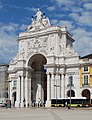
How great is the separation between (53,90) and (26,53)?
15072 millimetres

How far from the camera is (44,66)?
85062 mm

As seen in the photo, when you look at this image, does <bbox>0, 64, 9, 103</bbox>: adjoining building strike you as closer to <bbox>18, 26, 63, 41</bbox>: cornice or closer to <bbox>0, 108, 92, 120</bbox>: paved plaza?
<bbox>18, 26, 63, 41</bbox>: cornice

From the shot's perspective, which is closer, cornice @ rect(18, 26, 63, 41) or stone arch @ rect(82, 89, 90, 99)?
stone arch @ rect(82, 89, 90, 99)

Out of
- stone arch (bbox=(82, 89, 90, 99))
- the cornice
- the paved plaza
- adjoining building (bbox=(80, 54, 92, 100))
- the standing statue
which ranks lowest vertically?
the paved plaza

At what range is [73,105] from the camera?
7706 cm

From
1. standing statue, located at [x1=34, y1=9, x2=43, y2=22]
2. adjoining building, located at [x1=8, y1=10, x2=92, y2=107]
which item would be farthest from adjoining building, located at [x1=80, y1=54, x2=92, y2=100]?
standing statue, located at [x1=34, y1=9, x2=43, y2=22]

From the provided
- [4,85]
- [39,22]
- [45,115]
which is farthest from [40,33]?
[45,115]

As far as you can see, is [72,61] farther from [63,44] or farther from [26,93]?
[26,93]

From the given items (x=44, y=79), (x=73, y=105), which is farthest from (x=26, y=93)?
(x=73, y=105)

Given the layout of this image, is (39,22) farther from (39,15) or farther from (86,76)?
(86,76)

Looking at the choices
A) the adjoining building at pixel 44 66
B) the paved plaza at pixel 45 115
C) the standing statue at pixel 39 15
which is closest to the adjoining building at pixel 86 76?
the adjoining building at pixel 44 66

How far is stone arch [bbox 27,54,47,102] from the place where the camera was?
90.5 metres

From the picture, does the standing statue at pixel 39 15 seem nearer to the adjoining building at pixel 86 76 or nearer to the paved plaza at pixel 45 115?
the adjoining building at pixel 86 76

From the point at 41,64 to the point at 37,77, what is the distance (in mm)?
4038
